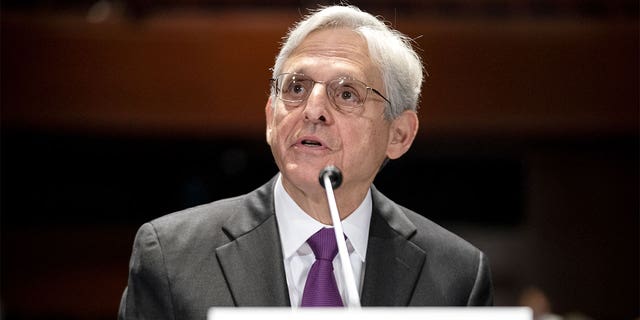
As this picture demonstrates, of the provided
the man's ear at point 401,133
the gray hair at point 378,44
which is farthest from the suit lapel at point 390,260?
the gray hair at point 378,44

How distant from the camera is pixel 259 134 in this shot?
5.61 m

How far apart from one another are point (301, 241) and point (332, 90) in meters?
0.34

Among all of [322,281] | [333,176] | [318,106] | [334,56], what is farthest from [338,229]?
[334,56]

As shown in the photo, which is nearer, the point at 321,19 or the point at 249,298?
the point at 249,298

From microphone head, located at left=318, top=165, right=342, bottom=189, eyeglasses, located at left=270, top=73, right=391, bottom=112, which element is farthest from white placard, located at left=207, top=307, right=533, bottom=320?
eyeglasses, located at left=270, top=73, right=391, bottom=112

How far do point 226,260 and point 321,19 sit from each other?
58 cm

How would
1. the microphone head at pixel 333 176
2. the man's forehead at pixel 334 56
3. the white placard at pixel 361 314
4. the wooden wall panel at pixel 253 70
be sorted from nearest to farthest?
the white placard at pixel 361 314
the microphone head at pixel 333 176
the man's forehead at pixel 334 56
the wooden wall panel at pixel 253 70

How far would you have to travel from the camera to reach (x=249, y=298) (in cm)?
184

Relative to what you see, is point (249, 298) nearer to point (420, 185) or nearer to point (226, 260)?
point (226, 260)

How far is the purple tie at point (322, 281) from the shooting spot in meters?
1.83

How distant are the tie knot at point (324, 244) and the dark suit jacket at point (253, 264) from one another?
0.08m

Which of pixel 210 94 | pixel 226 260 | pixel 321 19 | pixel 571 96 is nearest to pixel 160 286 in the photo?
pixel 226 260

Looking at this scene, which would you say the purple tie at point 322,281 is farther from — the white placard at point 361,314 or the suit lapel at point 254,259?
the white placard at point 361,314

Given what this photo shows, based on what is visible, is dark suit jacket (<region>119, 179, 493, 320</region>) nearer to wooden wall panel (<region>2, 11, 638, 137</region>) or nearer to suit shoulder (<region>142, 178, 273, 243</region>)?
suit shoulder (<region>142, 178, 273, 243</region>)
